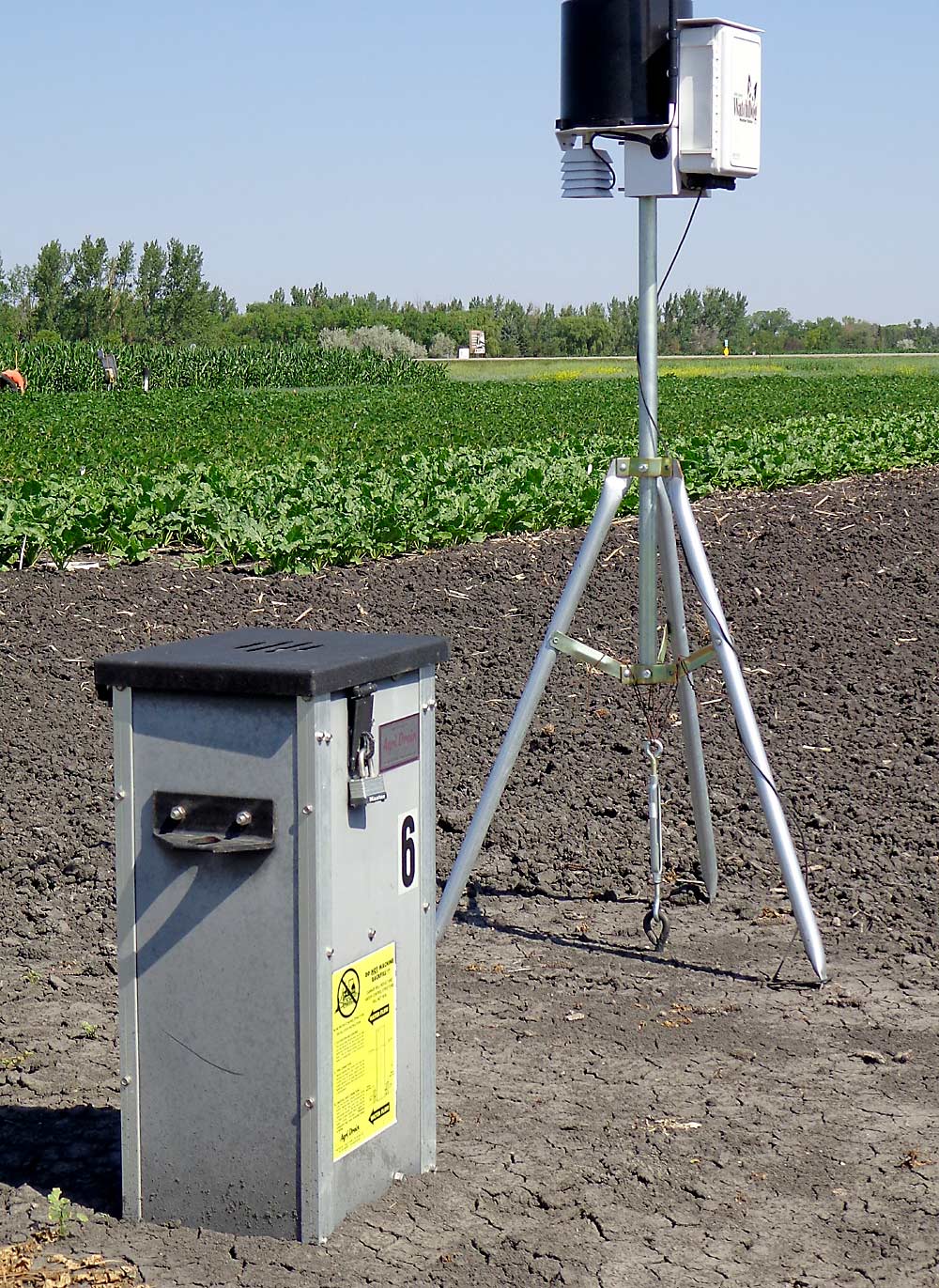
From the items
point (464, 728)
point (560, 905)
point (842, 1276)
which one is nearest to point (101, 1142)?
point (842, 1276)

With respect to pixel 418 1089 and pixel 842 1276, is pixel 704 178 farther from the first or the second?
pixel 842 1276

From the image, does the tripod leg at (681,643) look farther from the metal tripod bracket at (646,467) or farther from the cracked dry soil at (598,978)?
the cracked dry soil at (598,978)

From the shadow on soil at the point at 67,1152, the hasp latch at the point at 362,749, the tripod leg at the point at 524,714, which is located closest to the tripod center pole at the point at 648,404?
the tripod leg at the point at 524,714

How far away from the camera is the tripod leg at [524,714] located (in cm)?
455

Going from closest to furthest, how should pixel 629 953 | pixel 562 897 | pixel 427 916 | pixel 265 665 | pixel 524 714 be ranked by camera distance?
1. pixel 265 665
2. pixel 427 916
3. pixel 524 714
4. pixel 629 953
5. pixel 562 897

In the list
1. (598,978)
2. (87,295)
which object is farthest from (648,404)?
(87,295)

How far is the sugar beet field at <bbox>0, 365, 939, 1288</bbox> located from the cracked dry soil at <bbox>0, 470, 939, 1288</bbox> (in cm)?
1

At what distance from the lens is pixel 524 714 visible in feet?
15.2

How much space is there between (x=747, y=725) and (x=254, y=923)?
6.60ft

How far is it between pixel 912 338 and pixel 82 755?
12828 cm

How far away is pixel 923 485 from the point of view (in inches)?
590

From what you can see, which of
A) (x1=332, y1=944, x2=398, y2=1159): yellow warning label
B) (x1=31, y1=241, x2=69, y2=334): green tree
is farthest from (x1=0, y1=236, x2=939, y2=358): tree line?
(x1=332, y1=944, x2=398, y2=1159): yellow warning label

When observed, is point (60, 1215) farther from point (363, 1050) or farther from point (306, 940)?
point (306, 940)

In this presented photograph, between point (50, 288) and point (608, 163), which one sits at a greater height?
point (50, 288)
